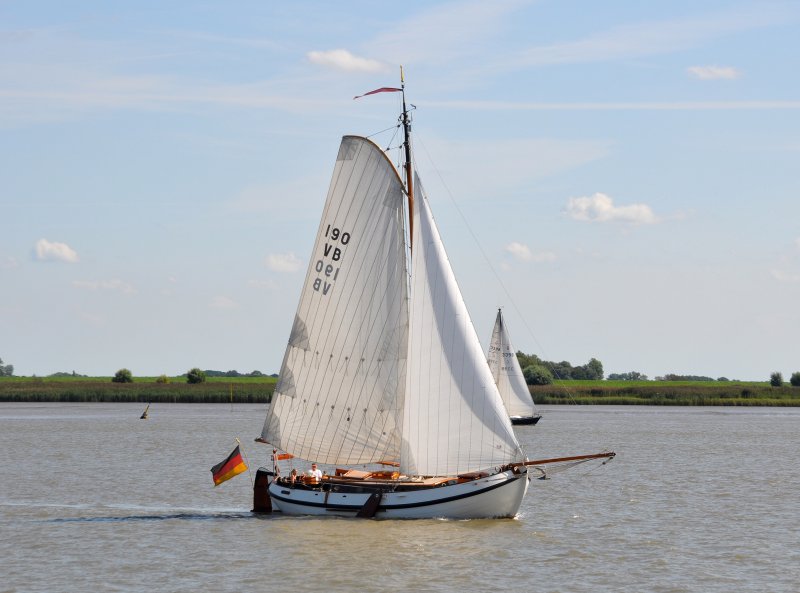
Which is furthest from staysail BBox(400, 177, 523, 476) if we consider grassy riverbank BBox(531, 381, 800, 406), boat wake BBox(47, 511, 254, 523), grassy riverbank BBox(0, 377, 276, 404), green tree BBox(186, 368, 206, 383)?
green tree BBox(186, 368, 206, 383)

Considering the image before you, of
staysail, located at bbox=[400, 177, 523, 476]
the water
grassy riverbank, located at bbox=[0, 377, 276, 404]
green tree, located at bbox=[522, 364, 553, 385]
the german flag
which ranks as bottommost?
the water

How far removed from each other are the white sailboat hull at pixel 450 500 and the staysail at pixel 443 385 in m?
0.62

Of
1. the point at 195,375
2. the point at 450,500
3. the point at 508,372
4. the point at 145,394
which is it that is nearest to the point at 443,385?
the point at 450,500

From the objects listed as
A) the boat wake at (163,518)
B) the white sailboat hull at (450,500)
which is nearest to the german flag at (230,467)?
the boat wake at (163,518)

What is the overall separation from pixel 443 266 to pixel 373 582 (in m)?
11.1

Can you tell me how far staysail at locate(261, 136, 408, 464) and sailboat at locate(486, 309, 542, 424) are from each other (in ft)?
192

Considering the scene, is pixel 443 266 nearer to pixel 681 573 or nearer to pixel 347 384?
pixel 347 384

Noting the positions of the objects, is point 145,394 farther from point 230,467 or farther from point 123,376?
point 230,467

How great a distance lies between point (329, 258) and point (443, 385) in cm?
562

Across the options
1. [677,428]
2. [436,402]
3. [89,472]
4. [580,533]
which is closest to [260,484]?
[436,402]

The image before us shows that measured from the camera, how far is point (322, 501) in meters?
39.7

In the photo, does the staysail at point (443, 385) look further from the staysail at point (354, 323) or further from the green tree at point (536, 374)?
the green tree at point (536, 374)

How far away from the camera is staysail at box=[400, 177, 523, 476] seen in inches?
1503

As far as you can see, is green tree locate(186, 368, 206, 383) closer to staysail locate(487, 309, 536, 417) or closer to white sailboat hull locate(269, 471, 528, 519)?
staysail locate(487, 309, 536, 417)
